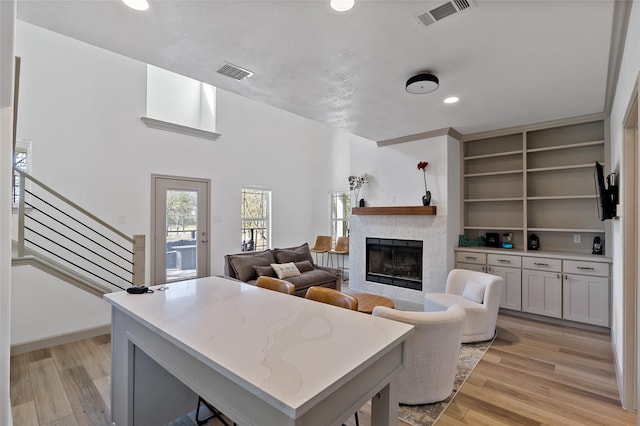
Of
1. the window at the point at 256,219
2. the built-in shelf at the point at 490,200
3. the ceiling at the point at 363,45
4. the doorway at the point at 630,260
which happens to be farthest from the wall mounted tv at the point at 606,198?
the window at the point at 256,219

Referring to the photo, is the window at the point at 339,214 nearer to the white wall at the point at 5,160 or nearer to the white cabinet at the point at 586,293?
the white cabinet at the point at 586,293

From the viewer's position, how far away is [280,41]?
85.1 inches

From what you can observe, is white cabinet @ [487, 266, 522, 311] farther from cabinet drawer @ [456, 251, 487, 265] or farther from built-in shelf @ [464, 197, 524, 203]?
built-in shelf @ [464, 197, 524, 203]

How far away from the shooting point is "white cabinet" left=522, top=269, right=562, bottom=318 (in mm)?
3736

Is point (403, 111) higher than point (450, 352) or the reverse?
higher

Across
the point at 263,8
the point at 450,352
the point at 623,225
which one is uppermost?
the point at 263,8

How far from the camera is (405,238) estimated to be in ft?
15.8

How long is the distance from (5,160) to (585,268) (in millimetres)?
5070

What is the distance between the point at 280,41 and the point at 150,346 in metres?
2.09

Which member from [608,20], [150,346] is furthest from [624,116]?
[150,346]

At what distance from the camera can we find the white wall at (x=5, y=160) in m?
1.16

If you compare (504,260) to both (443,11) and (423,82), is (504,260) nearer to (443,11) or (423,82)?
(423,82)

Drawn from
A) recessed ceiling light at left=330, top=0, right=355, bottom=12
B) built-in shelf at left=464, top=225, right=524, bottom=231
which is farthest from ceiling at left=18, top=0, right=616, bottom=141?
built-in shelf at left=464, top=225, right=524, bottom=231

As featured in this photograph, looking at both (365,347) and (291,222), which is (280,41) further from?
(291,222)
